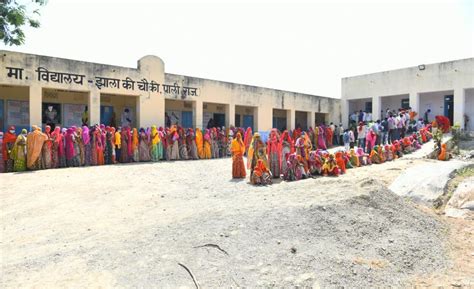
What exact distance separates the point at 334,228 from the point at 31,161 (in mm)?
9662

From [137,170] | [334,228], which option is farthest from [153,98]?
[334,228]

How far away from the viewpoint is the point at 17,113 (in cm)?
1481

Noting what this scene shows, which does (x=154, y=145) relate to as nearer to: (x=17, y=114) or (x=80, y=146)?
(x=80, y=146)

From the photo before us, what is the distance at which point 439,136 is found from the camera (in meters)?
14.0

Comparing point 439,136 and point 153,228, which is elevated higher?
point 439,136

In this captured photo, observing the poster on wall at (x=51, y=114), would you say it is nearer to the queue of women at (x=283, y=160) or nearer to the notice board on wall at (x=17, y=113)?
the notice board on wall at (x=17, y=113)

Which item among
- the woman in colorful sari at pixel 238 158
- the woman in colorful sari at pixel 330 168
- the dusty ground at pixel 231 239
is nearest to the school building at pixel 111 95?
the dusty ground at pixel 231 239

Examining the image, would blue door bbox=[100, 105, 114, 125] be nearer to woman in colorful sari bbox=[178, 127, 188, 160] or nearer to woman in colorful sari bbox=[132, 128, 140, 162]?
woman in colorful sari bbox=[132, 128, 140, 162]

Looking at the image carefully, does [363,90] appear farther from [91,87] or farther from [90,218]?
[90,218]

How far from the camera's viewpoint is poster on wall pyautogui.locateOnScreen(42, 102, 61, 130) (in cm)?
1538

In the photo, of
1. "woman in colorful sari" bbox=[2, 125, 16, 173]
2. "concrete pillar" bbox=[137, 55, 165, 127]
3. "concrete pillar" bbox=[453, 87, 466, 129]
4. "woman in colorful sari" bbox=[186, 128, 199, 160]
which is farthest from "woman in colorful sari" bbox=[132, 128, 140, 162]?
"concrete pillar" bbox=[453, 87, 466, 129]

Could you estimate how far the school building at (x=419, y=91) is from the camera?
20.3 meters

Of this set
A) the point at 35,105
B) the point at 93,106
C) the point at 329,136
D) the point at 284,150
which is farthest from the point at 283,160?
the point at 329,136

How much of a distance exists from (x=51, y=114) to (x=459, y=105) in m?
19.7
